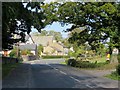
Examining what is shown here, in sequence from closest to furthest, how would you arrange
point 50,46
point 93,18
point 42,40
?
point 93,18 < point 50,46 < point 42,40

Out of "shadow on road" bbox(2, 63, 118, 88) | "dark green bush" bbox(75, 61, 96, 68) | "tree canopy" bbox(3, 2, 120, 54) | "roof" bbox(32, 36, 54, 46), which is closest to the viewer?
"shadow on road" bbox(2, 63, 118, 88)

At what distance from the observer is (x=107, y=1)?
4391 cm

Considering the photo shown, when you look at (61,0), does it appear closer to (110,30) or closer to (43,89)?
(110,30)

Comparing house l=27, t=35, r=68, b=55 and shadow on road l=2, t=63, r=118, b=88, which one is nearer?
shadow on road l=2, t=63, r=118, b=88

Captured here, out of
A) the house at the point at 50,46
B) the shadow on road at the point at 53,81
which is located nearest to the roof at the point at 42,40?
the house at the point at 50,46

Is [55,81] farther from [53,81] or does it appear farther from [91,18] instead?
[91,18]

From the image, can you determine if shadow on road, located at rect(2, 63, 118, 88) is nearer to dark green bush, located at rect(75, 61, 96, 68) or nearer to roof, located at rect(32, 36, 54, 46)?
dark green bush, located at rect(75, 61, 96, 68)

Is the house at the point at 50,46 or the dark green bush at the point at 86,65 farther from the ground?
the house at the point at 50,46

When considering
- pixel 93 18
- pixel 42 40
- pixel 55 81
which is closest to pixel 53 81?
pixel 55 81

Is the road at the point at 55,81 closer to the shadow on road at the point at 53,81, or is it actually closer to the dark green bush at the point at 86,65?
the shadow on road at the point at 53,81

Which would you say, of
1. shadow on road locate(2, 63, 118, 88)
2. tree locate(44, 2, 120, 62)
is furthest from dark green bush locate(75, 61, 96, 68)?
shadow on road locate(2, 63, 118, 88)

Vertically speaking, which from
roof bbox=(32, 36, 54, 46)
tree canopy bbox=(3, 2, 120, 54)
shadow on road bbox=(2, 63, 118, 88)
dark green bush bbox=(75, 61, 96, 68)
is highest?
roof bbox=(32, 36, 54, 46)

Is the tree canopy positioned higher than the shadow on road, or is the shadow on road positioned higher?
the tree canopy

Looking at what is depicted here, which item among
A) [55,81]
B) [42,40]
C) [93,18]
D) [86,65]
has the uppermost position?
[42,40]
